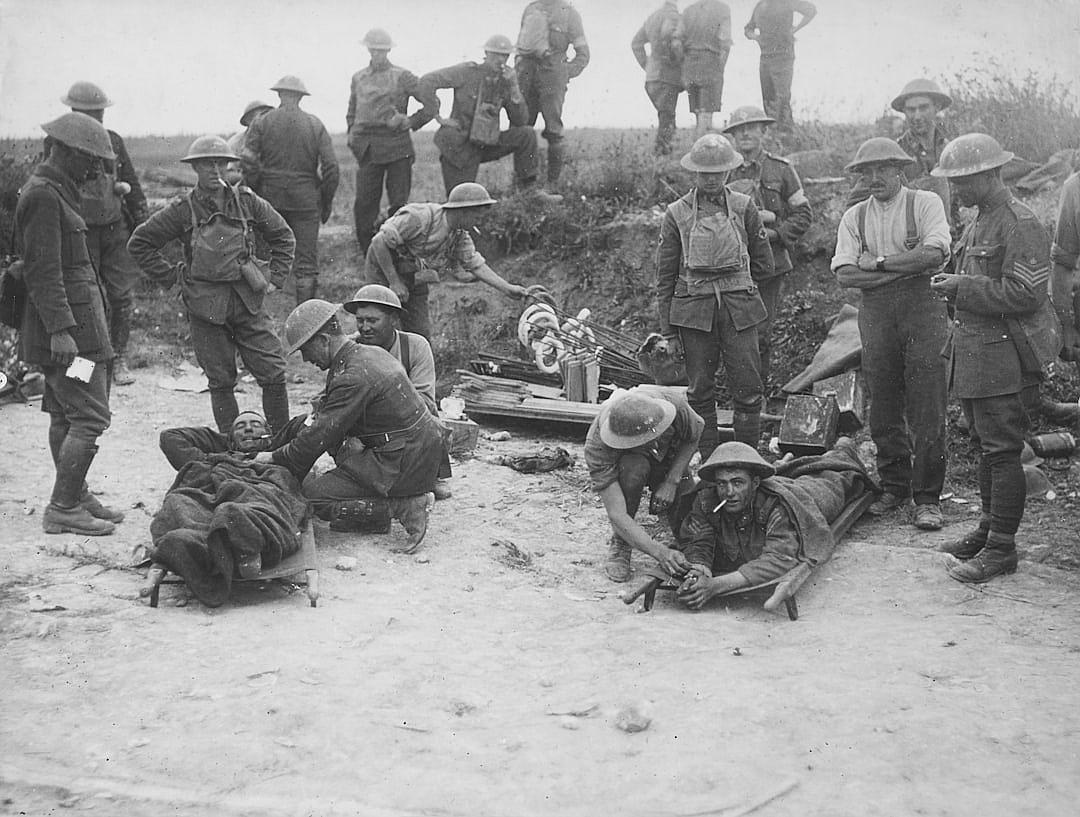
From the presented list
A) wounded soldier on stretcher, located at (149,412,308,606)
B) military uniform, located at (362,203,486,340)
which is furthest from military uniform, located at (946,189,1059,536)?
military uniform, located at (362,203,486,340)

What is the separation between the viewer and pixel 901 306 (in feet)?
20.4

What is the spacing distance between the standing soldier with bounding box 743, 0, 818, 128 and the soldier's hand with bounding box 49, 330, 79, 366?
7.47 m

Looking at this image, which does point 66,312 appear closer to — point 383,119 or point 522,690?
point 522,690

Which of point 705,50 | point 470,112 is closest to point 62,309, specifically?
point 470,112

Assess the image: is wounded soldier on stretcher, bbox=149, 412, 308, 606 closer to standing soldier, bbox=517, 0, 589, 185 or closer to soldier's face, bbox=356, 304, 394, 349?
soldier's face, bbox=356, 304, 394, 349

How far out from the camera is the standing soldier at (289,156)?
1040cm

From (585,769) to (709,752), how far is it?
0.44 m

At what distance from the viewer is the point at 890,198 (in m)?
6.23

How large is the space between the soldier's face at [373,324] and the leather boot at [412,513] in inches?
42.8

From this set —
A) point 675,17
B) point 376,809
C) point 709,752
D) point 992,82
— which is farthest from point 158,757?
point 992,82

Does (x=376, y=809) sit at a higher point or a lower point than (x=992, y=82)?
lower

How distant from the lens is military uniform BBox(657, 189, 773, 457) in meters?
6.86

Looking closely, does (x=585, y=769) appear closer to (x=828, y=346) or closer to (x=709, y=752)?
(x=709, y=752)

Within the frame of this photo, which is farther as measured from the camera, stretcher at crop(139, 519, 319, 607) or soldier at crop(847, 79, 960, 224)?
soldier at crop(847, 79, 960, 224)
